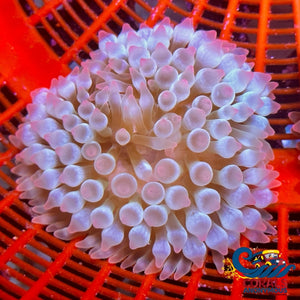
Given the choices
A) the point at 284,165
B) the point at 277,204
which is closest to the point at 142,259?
the point at 277,204

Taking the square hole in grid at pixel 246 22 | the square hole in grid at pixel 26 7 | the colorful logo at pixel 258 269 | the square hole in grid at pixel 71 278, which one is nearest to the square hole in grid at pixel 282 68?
the square hole in grid at pixel 246 22

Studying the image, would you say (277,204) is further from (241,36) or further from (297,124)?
(241,36)

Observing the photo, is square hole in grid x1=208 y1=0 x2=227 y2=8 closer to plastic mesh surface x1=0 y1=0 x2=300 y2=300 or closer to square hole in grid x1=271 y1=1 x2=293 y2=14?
plastic mesh surface x1=0 y1=0 x2=300 y2=300

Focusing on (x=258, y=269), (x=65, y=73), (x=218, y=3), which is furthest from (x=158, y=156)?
(x=218, y=3)

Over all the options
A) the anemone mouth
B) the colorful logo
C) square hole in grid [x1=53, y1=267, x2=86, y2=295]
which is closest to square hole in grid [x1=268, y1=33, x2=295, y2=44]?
the anemone mouth

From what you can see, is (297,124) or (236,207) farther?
(297,124)

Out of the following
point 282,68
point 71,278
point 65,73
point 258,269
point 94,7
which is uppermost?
point 282,68

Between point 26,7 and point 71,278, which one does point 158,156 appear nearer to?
point 71,278
